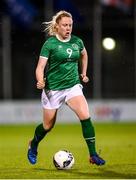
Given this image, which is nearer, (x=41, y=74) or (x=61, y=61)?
(x=41, y=74)

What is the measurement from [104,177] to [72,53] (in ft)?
6.05

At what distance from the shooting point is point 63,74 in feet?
34.1

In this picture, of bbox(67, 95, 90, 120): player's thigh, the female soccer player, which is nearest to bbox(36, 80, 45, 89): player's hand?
the female soccer player

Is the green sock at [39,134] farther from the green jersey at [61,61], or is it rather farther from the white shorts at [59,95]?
the green jersey at [61,61]

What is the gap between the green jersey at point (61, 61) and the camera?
33.7ft

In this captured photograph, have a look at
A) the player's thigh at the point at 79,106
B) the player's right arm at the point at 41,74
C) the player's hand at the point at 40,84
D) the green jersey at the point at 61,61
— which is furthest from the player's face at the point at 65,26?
the player's thigh at the point at 79,106

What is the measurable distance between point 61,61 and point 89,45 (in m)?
16.1

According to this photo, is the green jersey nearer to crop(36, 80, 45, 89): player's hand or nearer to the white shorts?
the white shorts

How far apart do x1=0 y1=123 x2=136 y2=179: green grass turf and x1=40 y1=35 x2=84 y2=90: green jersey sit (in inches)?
47.6

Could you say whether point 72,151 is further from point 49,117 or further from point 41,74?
point 41,74

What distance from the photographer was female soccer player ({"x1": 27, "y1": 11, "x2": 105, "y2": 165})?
10.2 m

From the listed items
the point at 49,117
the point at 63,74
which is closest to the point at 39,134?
the point at 49,117

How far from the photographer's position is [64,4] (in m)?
26.3

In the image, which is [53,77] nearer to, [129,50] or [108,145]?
[108,145]
